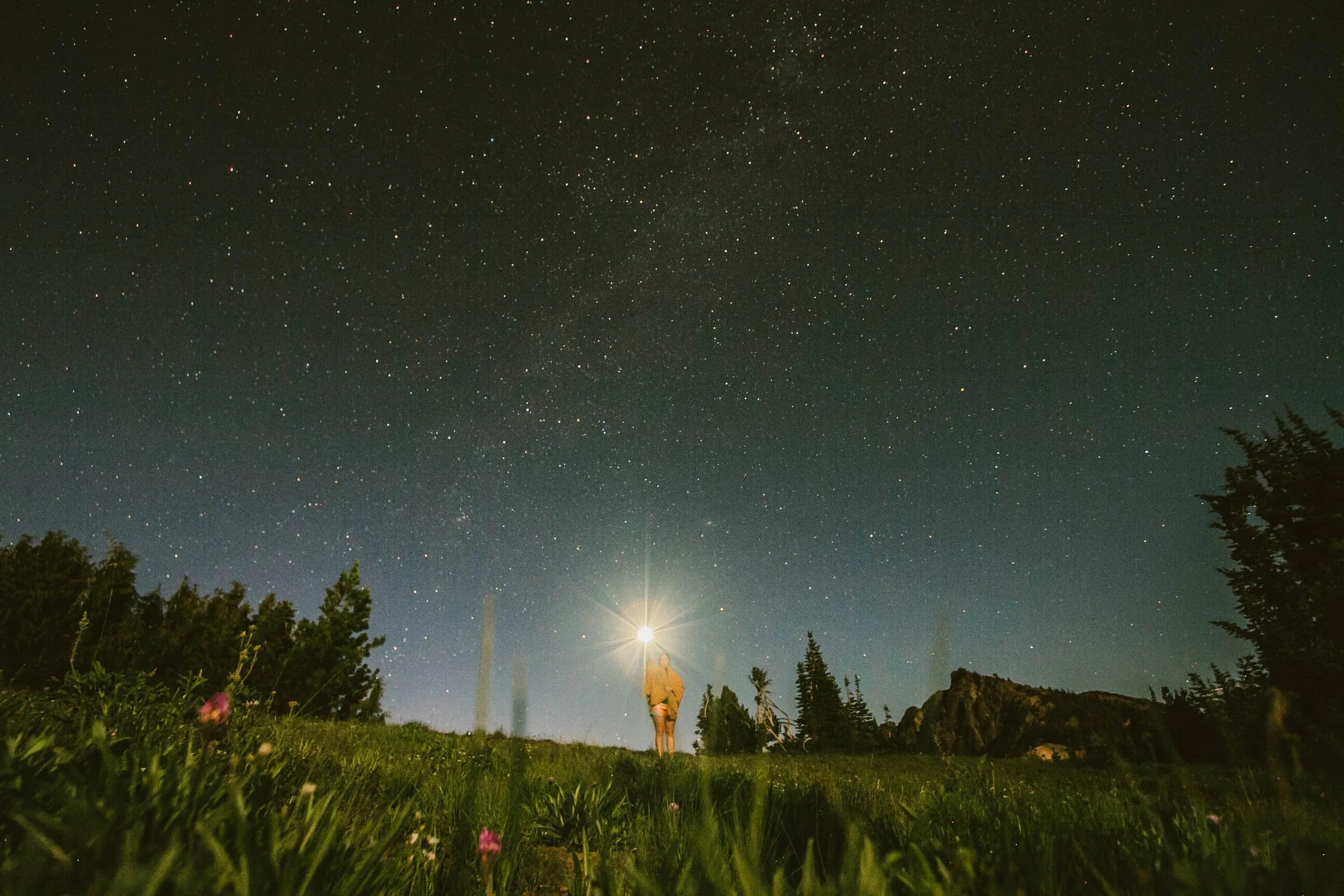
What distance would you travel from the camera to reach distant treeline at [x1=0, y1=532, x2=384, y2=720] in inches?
799

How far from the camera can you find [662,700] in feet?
42.0

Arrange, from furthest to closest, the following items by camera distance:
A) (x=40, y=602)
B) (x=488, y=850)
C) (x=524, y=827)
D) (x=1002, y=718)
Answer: (x=1002, y=718) < (x=40, y=602) < (x=524, y=827) < (x=488, y=850)

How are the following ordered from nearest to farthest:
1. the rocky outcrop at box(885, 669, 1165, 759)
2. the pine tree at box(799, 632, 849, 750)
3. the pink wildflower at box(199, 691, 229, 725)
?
the pink wildflower at box(199, 691, 229, 725) < the rocky outcrop at box(885, 669, 1165, 759) < the pine tree at box(799, 632, 849, 750)

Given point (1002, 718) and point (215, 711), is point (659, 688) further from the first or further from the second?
point (1002, 718)

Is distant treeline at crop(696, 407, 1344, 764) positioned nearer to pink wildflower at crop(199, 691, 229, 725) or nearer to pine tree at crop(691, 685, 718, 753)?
pine tree at crop(691, 685, 718, 753)

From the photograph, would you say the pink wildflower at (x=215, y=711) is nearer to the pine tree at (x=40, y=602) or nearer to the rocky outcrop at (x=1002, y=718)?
the rocky outcrop at (x=1002, y=718)

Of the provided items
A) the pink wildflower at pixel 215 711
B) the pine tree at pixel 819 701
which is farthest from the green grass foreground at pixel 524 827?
the pine tree at pixel 819 701

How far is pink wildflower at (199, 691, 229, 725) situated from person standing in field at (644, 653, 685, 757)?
1167 cm

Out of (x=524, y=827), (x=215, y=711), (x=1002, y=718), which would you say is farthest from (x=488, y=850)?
(x=1002, y=718)

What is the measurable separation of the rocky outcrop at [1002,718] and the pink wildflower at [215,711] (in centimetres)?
1970

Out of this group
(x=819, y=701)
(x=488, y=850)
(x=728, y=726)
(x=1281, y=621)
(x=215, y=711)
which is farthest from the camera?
(x=819, y=701)

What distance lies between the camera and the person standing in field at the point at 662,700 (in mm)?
12383

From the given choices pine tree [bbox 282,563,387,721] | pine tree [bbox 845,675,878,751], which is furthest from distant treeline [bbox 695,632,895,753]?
pine tree [bbox 282,563,387,721]

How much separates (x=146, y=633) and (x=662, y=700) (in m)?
26.5
